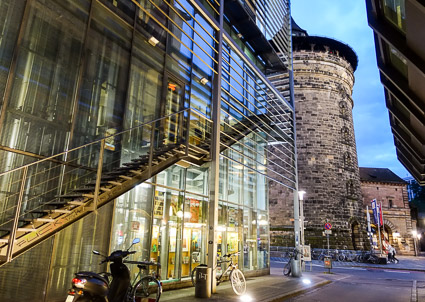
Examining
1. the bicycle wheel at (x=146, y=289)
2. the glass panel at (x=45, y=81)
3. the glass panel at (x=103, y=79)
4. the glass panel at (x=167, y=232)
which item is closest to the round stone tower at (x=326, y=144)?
the glass panel at (x=167, y=232)

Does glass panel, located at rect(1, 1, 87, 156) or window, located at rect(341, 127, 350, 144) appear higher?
window, located at rect(341, 127, 350, 144)

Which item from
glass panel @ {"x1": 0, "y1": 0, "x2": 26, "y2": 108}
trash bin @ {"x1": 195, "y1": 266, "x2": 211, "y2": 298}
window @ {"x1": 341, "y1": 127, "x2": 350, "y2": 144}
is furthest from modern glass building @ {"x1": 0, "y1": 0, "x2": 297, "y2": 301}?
window @ {"x1": 341, "y1": 127, "x2": 350, "y2": 144}

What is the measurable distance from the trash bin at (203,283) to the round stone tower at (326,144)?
22.3 metres

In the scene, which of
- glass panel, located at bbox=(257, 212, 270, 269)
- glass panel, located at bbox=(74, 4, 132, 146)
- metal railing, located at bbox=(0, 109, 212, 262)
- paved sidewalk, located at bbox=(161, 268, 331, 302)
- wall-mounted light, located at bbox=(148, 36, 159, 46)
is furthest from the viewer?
glass panel, located at bbox=(257, 212, 270, 269)

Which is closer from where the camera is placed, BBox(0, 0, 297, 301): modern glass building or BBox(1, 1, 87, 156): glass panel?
BBox(0, 0, 297, 301): modern glass building

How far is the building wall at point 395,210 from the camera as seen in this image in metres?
43.7

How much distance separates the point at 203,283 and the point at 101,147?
4.43m

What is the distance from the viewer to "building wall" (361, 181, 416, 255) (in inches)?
1721

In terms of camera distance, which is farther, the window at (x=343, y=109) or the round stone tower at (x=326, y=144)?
the window at (x=343, y=109)

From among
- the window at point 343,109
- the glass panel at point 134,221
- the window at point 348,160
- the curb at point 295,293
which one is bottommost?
the curb at point 295,293

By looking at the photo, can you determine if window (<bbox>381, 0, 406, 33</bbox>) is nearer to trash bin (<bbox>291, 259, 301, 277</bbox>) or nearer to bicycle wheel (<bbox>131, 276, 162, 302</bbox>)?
bicycle wheel (<bbox>131, 276, 162, 302</bbox>)

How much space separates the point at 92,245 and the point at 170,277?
3132mm

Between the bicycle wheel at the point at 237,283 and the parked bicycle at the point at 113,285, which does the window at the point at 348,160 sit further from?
the parked bicycle at the point at 113,285

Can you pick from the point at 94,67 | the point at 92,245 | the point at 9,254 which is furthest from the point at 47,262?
the point at 94,67
